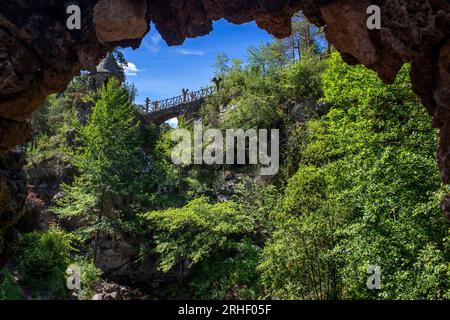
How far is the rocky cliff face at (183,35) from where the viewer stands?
206 inches

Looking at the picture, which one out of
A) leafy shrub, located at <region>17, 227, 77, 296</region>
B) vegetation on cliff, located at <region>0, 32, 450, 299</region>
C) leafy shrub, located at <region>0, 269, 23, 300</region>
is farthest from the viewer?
leafy shrub, located at <region>17, 227, 77, 296</region>

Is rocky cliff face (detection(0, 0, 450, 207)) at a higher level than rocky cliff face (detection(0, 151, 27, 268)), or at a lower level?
higher

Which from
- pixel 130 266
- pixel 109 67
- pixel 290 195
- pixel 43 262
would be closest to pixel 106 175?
pixel 130 266

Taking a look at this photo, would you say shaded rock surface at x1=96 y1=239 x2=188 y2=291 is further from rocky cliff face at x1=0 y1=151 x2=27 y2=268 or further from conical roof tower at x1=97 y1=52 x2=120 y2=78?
conical roof tower at x1=97 y1=52 x2=120 y2=78

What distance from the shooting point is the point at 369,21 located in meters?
5.62

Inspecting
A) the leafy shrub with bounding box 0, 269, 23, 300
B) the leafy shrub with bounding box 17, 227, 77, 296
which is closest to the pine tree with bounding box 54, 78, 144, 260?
the leafy shrub with bounding box 17, 227, 77, 296

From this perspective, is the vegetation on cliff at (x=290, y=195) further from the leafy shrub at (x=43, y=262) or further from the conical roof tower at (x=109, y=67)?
the conical roof tower at (x=109, y=67)

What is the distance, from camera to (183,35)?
318 inches

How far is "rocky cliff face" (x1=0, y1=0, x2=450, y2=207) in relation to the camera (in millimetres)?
5242

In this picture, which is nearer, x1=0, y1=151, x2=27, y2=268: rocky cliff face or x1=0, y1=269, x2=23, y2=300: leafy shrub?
x1=0, y1=151, x2=27, y2=268: rocky cliff face

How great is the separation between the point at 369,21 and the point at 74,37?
5.09 meters

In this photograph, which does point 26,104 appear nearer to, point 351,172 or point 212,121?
point 351,172

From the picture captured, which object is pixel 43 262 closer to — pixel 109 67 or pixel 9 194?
pixel 9 194

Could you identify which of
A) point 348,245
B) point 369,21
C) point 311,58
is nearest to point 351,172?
point 348,245
